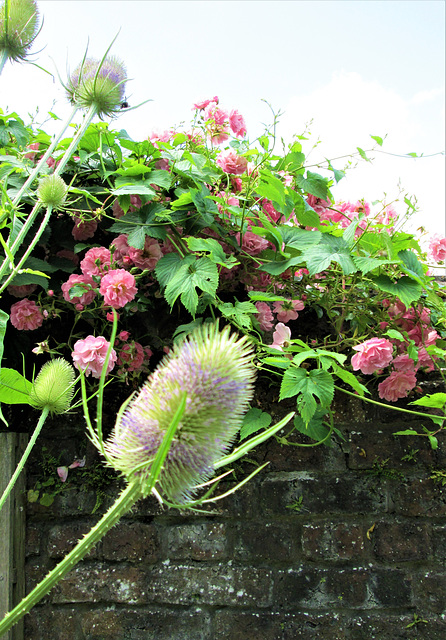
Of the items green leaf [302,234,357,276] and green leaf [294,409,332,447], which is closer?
green leaf [302,234,357,276]

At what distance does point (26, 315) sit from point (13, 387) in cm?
51

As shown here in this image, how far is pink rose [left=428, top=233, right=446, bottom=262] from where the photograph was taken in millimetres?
1716

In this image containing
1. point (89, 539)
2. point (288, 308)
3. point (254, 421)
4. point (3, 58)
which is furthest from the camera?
point (288, 308)

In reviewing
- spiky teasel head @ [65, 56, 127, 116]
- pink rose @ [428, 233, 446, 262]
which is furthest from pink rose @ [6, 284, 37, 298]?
pink rose @ [428, 233, 446, 262]

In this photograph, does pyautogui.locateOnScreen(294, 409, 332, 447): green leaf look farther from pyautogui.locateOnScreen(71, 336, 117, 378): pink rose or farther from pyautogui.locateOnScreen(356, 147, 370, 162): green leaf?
pyautogui.locateOnScreen(356, 147, 370, 162): green leaf

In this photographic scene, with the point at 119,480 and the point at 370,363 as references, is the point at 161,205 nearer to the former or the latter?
the point at 370,363

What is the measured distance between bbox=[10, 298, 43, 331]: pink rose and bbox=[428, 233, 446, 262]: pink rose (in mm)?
1334

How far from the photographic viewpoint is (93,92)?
1.19 metres

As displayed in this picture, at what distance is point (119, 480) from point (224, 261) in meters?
0.76

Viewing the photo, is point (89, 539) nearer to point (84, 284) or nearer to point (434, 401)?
point (84, 284)

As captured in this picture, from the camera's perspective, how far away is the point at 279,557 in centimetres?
146

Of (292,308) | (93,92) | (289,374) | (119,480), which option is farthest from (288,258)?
(119,480)

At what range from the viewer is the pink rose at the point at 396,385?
1447mm

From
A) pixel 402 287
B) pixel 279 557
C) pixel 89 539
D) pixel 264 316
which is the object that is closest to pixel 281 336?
pixel 264 316
